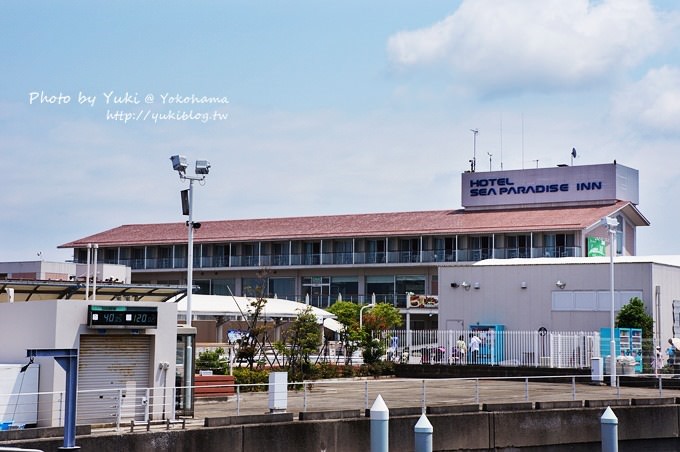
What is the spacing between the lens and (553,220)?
68562 millimetres

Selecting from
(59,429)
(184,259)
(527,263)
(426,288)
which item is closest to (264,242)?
(184,259)

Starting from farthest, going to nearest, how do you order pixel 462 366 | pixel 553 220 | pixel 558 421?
1. pixel 553 220
2. pixel 462 366
3. pixel 558 421

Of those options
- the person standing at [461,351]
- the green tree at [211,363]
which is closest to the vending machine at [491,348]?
the person standing at [461,351]

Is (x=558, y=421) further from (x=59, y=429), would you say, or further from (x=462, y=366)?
(x=462, y=366)

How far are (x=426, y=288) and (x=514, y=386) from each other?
39105 millimetres

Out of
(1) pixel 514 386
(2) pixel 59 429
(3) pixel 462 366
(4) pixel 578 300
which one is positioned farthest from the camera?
(4) pixel 578 300

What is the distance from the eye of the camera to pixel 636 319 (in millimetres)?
41312

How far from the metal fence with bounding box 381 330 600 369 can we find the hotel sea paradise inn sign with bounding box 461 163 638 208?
103 feet

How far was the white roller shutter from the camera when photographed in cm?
2128

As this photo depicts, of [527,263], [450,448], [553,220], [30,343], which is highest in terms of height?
[553,220]

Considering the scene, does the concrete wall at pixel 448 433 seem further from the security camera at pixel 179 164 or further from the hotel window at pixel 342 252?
the hotel window at pixel 342 252

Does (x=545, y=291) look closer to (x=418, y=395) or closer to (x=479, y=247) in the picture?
(x=418, y=395)

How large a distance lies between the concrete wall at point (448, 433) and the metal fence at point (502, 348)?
11741 millimetres

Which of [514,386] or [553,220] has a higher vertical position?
[553,220]
